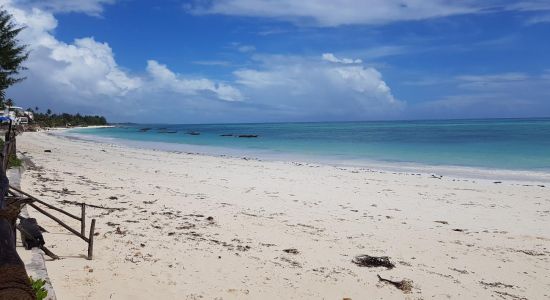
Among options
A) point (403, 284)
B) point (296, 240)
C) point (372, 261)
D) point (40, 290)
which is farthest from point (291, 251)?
point (40, 290)

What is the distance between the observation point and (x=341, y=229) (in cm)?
947

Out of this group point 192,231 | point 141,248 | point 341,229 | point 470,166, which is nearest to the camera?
point 141,248

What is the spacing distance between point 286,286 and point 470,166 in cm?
2038

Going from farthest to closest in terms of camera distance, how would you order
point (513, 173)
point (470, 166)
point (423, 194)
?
1. point (470, 166)
2. point (513, 173)
3. point (423, 194)

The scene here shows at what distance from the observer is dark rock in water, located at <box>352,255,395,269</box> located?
23.5ft

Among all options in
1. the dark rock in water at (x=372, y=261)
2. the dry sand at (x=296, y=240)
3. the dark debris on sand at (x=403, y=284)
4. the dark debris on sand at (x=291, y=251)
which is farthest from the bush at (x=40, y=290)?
the dark rock in water at (x=372, y=261)

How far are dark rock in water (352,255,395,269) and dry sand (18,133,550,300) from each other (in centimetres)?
13

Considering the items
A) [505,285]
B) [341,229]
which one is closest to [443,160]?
[341,229]

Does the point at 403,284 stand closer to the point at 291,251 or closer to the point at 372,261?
the point at 372,261

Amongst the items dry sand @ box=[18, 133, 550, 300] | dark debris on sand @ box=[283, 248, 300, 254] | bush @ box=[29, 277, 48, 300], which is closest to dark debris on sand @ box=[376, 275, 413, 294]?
dry sand @ box=[18, 133, 550, 300]

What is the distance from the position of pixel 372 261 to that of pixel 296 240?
168cm

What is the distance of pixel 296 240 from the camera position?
8484 millimetres

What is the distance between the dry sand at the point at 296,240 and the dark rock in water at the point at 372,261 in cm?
13

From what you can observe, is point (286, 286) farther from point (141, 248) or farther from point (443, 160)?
point (443, 160)
